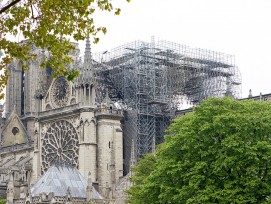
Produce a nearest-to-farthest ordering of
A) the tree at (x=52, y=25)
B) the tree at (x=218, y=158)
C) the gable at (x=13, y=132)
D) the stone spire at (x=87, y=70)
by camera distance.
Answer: the tree at (x=52, y=25)
the tree at (x=218, y=158)
the stone spire at (x=87, y=70)
the gable at (x=13, y=132)

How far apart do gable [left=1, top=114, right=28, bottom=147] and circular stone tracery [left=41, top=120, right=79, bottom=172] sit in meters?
12.8

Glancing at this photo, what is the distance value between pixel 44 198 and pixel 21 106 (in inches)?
1659

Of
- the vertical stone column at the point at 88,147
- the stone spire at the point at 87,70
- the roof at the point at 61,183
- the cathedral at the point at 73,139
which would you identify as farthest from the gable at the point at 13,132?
the roof at the point at 61,183

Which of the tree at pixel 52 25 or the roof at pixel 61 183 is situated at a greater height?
the tree at pixel 52 25

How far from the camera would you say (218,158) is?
40125 mm

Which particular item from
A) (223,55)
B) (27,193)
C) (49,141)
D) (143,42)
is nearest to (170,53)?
(143,42)

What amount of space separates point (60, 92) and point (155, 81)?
10.0m

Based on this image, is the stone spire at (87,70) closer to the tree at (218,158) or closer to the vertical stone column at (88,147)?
the vertical stone column at (88,147)

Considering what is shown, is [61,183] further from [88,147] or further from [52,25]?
[52,25]

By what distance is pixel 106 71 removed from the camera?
82.3m

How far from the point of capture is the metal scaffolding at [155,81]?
78.0 meters

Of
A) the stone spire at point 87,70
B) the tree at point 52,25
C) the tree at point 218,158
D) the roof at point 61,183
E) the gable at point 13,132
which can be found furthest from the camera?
the gable at point 13,132

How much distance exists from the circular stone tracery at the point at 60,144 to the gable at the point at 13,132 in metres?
→ 12.8

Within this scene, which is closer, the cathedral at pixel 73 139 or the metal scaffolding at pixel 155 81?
the cathedral at pixel 73 139
